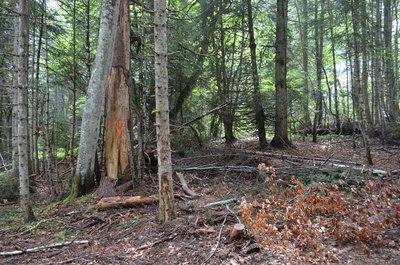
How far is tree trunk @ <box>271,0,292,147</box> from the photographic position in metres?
10.6

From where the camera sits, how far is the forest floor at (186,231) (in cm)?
373

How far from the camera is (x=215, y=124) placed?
12867 mm

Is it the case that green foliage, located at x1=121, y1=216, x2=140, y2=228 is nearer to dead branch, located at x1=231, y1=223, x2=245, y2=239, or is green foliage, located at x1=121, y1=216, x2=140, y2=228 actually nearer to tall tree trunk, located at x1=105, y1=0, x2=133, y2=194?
tall tree trunk, located at x1=105, y1=0, x2=133, y2=194

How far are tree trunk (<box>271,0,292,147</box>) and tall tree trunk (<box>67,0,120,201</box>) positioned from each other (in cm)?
628

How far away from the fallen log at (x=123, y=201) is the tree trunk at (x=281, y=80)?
620 cm

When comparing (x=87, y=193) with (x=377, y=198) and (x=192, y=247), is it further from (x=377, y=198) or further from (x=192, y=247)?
(x=377, y=198)

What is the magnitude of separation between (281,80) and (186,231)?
25.7ft

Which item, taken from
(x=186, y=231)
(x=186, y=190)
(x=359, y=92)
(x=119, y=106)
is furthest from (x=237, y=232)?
(x=359, y=92)

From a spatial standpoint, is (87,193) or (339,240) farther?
(87,193)

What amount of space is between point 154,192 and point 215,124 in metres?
6.56

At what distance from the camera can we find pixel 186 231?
14.5 ft

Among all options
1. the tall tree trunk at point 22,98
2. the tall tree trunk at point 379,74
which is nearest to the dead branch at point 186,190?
the tall tree trunk at point 22,98

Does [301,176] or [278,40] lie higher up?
[278,40]

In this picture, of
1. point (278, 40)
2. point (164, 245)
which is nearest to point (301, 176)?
point (164, 245)
